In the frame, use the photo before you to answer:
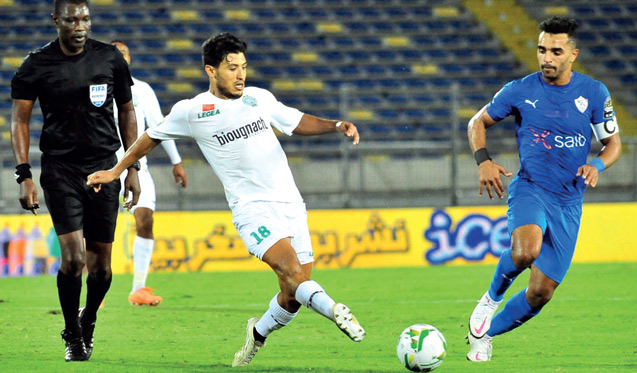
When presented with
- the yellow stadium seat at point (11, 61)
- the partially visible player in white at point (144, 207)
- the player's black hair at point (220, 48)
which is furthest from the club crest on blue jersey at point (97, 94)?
the yellow stadium seat at point (11, 61)

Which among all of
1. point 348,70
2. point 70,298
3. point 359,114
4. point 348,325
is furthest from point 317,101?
point 348,325

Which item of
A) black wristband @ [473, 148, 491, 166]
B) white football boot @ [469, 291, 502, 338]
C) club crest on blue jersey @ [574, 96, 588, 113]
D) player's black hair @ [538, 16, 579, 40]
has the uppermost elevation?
player's black hair @ [538, 16, 579, 40]

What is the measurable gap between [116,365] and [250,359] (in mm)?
829

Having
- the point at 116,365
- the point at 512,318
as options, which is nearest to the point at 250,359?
the point at 116,365

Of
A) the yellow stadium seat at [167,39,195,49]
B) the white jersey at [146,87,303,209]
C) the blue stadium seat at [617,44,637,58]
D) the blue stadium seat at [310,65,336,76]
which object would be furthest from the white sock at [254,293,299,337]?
the blue stadium seat at [617,44,637,58]

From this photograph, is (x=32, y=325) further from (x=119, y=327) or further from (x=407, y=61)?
(x=407, y=61)

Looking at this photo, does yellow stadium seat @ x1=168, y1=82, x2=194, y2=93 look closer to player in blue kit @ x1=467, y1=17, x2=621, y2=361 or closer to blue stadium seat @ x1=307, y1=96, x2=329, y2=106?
blue stadium seat @ x1=307, y1=96, x2=329, y2=106

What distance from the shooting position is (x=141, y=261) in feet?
31.7

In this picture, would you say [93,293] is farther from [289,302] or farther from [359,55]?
[359,55]

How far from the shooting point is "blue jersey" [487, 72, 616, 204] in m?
6.14

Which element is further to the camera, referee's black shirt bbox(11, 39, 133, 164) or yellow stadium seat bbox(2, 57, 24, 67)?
yellow stadium seat bbox(2, 57, 24, 67)

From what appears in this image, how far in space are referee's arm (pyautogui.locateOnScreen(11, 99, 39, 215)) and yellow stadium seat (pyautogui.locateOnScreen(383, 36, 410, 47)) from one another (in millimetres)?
15738

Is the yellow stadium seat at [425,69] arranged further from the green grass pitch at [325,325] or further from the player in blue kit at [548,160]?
the player in blue kit at [548,160]

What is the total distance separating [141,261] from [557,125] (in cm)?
488
